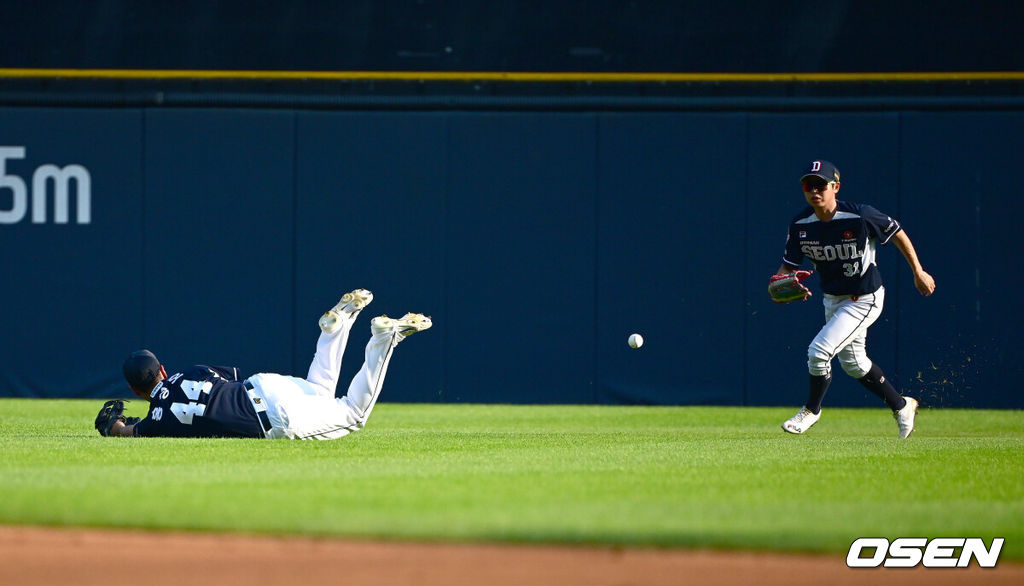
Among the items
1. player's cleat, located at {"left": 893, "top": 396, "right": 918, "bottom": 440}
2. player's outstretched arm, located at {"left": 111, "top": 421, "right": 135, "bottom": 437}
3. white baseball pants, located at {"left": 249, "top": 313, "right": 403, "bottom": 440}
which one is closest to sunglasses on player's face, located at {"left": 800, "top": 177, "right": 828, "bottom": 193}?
player's cleat, located at {"left": 893, "top": 396, "right": 918, "bottom": 440}

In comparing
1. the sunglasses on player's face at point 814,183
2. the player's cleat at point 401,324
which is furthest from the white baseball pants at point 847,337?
the player's cleat at point 401,324

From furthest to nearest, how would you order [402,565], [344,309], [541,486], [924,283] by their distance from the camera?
[924,283], [344,309], [541,486], [402,565]

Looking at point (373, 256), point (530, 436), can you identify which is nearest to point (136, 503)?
point (530, 436)

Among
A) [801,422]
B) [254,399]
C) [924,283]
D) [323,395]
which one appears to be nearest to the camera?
[254,399]

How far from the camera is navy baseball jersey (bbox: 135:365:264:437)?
843 cm

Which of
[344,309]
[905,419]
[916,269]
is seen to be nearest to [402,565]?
[344,309]

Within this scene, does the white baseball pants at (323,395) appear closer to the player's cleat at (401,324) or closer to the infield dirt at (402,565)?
the player's cleat at (401,324)

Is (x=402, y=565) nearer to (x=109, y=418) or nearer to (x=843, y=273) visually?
(x=109, y=418)

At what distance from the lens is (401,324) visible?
28.6 feet

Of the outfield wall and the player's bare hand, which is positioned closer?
the player's bare hand

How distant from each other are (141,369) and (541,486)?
10.3 feet

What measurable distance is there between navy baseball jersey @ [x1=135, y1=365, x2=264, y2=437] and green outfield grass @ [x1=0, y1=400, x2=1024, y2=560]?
0.49 feet

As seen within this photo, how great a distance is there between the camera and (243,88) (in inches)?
575

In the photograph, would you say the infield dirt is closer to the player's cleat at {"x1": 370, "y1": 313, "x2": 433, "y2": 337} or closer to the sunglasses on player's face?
the player's cleat at {"x1": 370, "y1": 313, "x2": 433, "y2": 337}
